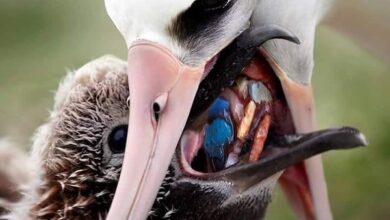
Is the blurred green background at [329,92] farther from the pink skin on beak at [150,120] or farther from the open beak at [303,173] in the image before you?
the pink skin on beak at [150,120]

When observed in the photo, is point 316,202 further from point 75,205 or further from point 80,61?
point 80,61

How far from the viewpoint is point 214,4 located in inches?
41.7

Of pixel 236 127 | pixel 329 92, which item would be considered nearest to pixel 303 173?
pixel 236 127

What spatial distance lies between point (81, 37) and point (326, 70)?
0.41m

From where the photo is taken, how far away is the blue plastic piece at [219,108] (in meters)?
1.12

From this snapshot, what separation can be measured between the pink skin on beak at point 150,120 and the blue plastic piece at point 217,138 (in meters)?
0.08

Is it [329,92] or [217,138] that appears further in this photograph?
[329,92]

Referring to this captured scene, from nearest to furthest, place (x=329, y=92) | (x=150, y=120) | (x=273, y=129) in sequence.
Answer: (x=150, y=120) < (x=273, y=129) < (x=329, y=92)

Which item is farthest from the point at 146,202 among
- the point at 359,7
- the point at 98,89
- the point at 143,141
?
the point at 359,7

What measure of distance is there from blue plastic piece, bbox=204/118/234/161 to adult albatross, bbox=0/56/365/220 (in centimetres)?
1

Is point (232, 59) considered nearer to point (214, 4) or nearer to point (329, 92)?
point (214, 4)

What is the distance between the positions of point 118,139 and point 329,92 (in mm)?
586

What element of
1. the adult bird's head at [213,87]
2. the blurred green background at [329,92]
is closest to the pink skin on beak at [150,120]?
the adult bird's head at [213,87]

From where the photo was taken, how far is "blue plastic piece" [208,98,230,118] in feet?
3.66
